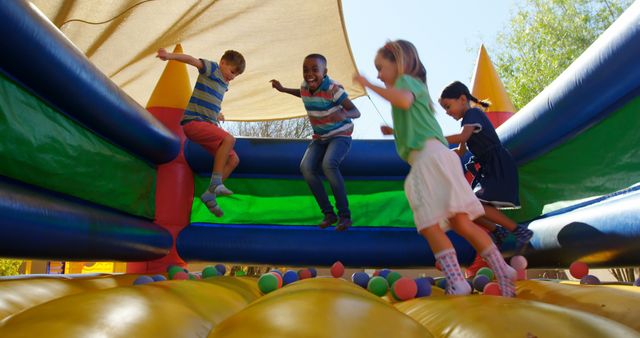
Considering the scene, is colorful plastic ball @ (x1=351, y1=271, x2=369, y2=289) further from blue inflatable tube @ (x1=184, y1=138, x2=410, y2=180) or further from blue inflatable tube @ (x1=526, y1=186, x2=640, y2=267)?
blue inflatable tube @ (x1=184, y1=138, x2=410, y2=180)

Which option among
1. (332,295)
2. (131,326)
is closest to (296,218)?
(332,295)

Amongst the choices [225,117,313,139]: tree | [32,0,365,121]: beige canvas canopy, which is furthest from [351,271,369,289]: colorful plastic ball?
[225,117,313,139]: tree

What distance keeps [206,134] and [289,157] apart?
522 millimetres

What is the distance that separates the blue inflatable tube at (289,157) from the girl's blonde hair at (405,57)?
124 centimetres

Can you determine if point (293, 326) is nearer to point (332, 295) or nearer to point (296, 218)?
point (332, 295)

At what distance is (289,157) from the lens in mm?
3143

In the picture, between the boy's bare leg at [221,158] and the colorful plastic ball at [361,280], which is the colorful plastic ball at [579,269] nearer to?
the colorful plastic ball at [361,280]

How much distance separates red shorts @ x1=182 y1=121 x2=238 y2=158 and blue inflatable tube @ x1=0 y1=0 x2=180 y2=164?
187mm

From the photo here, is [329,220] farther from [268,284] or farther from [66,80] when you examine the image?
[66,80]

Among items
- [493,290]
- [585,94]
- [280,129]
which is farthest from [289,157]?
[280,129]

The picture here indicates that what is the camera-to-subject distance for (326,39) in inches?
166

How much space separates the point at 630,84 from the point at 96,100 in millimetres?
1982

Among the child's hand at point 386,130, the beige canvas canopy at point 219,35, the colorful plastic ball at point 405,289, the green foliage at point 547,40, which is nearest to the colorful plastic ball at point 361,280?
the colorful plastic ball at point 405,289

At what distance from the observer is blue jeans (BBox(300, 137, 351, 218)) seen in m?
2.80
